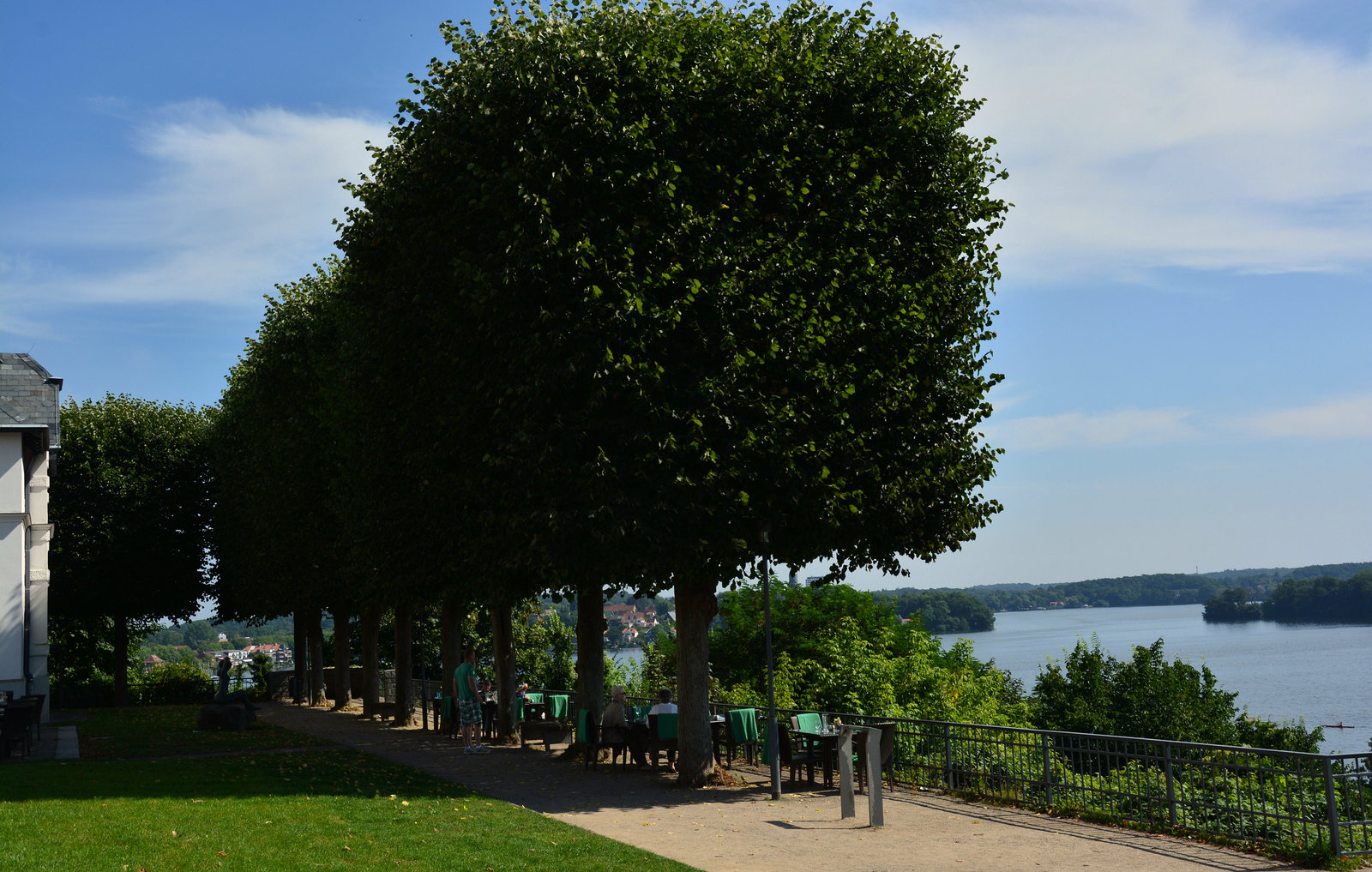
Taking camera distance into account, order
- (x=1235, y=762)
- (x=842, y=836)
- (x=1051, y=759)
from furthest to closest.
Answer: (x=1051, y=759) → (x=842, y=836) → (x=1235, y=762)

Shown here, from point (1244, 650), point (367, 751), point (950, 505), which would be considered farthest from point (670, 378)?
point (1244, 650)

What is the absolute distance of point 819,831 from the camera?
12531 mm

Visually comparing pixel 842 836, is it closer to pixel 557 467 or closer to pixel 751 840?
pixel 751 840

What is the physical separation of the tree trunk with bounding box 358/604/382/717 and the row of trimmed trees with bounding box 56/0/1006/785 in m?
15.4

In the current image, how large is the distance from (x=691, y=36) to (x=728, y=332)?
5014 mm

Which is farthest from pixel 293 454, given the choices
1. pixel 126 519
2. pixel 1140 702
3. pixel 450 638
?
pixel 1140 702

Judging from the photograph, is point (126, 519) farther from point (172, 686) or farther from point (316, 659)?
point (316, 659)

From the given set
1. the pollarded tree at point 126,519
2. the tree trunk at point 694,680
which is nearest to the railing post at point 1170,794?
the tree trunk at point 694,680

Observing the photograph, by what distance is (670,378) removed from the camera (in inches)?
604

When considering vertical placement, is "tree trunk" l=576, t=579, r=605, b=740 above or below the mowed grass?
above

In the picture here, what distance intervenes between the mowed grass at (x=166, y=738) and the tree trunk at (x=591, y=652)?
672 cm

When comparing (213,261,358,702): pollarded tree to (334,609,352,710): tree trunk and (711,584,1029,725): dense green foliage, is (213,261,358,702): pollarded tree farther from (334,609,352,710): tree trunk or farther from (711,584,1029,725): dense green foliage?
(711,584,1029,725): dense green foliage

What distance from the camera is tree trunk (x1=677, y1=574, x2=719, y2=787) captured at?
1617 cm

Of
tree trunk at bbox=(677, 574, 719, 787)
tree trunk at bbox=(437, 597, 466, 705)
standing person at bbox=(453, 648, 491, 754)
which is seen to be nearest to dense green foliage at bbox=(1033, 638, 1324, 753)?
tree trunk at bbox=(437, 597, 466, 705)
